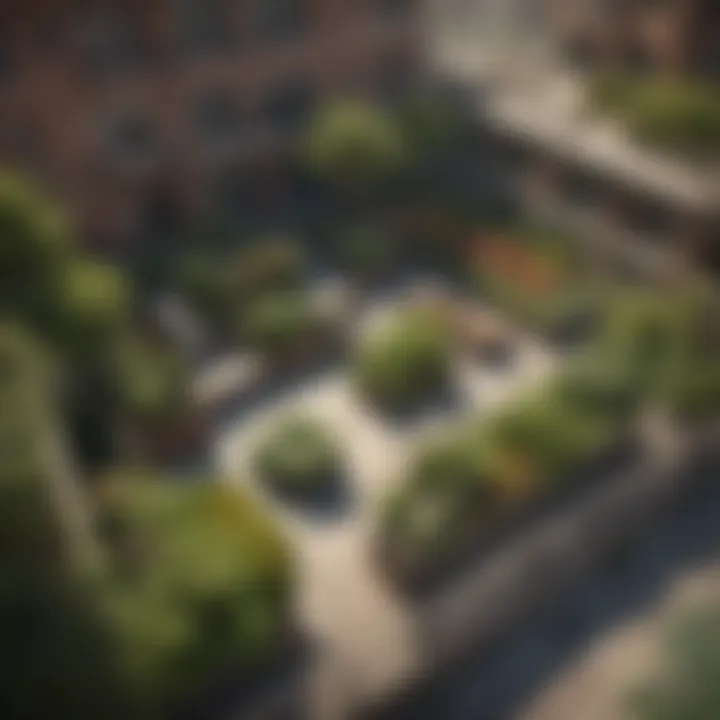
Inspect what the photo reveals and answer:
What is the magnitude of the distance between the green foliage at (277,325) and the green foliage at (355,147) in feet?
13.9

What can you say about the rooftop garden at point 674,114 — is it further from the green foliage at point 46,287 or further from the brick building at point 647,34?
the green foliage at point 46,287

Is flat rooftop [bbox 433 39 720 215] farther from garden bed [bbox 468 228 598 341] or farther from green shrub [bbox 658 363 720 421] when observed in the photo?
green shrub [bbox 658 363 720 421]

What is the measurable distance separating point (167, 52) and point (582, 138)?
10511 millimetres

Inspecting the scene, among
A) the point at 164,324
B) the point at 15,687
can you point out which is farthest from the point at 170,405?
the point at 15,687

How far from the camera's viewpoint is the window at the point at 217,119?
2505cm

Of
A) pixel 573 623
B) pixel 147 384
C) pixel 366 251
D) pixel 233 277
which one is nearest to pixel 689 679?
pixel 573 623

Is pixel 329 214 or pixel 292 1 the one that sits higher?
pixel 292 1

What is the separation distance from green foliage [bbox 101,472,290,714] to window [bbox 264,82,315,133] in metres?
13.8

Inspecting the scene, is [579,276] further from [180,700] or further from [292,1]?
[180,700]

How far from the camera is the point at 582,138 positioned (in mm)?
23484

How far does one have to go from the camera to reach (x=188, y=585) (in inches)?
512

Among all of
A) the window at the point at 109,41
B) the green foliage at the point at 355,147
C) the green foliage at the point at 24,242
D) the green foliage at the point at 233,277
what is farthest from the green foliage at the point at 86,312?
the green foliage at the point at 355,147

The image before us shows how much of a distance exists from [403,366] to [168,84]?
9947 mm

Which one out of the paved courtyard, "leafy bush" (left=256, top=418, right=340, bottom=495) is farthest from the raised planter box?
"leafy bush" (left=256, top=418, right=340, bottom=495)
